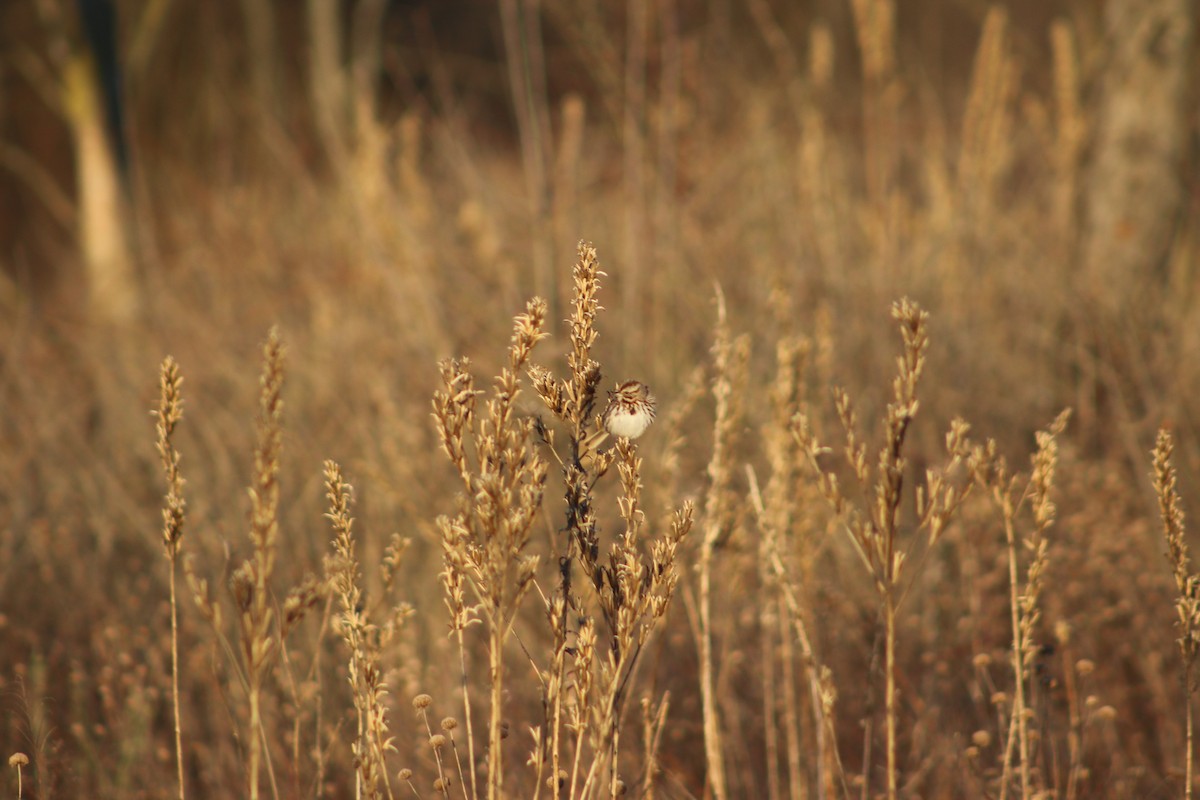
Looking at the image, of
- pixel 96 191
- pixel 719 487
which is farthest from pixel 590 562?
pixel 96 191

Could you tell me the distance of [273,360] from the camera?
36.6 inches

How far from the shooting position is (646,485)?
7.16ft

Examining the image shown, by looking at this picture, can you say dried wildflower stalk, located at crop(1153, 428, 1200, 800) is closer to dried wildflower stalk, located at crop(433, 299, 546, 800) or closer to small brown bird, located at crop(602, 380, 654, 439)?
small brown bird, located at crop(602, 380, 654, 439)

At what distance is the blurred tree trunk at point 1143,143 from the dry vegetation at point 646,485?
0.14 ft

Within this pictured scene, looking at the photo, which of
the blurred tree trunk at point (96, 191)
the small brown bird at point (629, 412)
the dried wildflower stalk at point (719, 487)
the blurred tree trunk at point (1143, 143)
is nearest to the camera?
the small brown bird at point (629, 412)

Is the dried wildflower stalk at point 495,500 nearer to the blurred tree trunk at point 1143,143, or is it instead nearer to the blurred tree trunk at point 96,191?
the blurred tree trunk at point 1143,143

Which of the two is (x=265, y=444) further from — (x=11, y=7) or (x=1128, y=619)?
(x=11, y=7)

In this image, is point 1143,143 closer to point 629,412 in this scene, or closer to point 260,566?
point 629,412

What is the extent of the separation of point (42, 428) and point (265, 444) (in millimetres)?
2148

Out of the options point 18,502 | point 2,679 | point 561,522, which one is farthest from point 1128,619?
point 18,502

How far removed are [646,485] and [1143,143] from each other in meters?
2.17

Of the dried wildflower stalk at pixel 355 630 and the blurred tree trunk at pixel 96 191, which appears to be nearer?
the dried wildflower stalk at pixel 355 630

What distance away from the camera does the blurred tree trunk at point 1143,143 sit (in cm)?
293

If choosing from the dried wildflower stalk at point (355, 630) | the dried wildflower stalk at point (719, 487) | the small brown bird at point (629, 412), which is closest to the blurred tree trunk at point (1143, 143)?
the dried wildflower stalk at point (719, 487)
